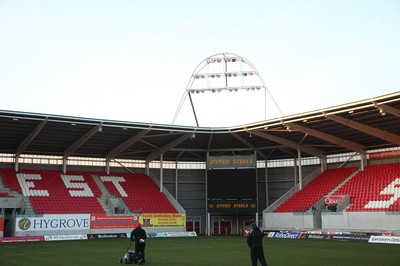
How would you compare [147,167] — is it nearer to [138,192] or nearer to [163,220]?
[138,192]

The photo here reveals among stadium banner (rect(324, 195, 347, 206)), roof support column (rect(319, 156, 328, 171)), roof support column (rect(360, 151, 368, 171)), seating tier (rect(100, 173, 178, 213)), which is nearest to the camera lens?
stadium banner (rect(324, 195, 347, 206))

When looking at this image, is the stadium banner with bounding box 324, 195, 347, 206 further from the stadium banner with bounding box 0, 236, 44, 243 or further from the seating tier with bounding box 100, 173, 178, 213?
the stadium banner with bounding box 0, 236, 44, 243

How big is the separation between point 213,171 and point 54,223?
16125 millimetres

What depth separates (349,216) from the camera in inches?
1532

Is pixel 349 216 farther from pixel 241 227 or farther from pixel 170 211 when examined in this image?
pixel 170 211

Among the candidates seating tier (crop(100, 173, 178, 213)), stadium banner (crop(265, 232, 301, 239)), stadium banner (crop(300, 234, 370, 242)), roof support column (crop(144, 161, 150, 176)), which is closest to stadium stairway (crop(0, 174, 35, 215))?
seating tier (crop(100, 173, 178, 213))

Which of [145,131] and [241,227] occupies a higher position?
[145,131]

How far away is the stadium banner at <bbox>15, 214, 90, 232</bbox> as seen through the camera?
3764cm

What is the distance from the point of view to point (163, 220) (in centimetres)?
4469

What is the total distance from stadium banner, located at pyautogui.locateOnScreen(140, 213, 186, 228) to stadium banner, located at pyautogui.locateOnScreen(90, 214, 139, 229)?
3.11ft

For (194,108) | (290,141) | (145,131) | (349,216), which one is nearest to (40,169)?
(145,131)

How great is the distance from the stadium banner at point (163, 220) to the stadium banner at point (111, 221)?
95 centimetres

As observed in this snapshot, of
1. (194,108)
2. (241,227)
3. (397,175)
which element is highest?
(194,108)

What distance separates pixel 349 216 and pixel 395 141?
7369 millimetres
